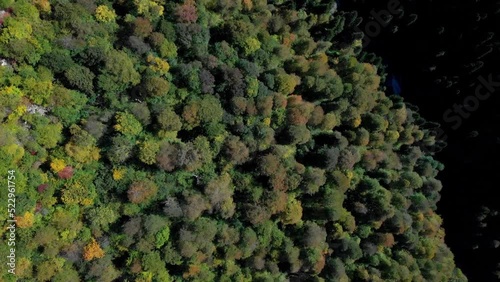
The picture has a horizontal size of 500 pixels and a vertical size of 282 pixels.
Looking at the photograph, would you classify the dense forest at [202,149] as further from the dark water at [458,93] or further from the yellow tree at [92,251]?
the dark water at [458,93]

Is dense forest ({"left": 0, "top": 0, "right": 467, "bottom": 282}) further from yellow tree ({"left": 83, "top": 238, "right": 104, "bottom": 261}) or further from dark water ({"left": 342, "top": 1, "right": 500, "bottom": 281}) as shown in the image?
dark water ({"left": 342, "top": 1, "right": 500, "bottom": 281})

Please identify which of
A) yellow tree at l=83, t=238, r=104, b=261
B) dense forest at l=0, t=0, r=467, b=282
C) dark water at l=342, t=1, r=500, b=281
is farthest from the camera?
dark water at l=342, t=1, r=500, b=281

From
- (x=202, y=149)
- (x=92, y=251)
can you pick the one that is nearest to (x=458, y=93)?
(x=202, y=149)

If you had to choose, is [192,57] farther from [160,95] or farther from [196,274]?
[196,274]

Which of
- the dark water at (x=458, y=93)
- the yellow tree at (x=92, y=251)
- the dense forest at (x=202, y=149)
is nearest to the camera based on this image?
the dense forest at (x=202, y=149)

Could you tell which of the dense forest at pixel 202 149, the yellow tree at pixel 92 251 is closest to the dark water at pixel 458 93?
the dense forest at pixel 202 149

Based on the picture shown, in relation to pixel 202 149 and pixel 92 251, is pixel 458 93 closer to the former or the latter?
pixel 202 149

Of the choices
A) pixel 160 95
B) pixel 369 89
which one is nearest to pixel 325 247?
pixel 369 89

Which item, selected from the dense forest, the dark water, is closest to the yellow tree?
the dense forest
